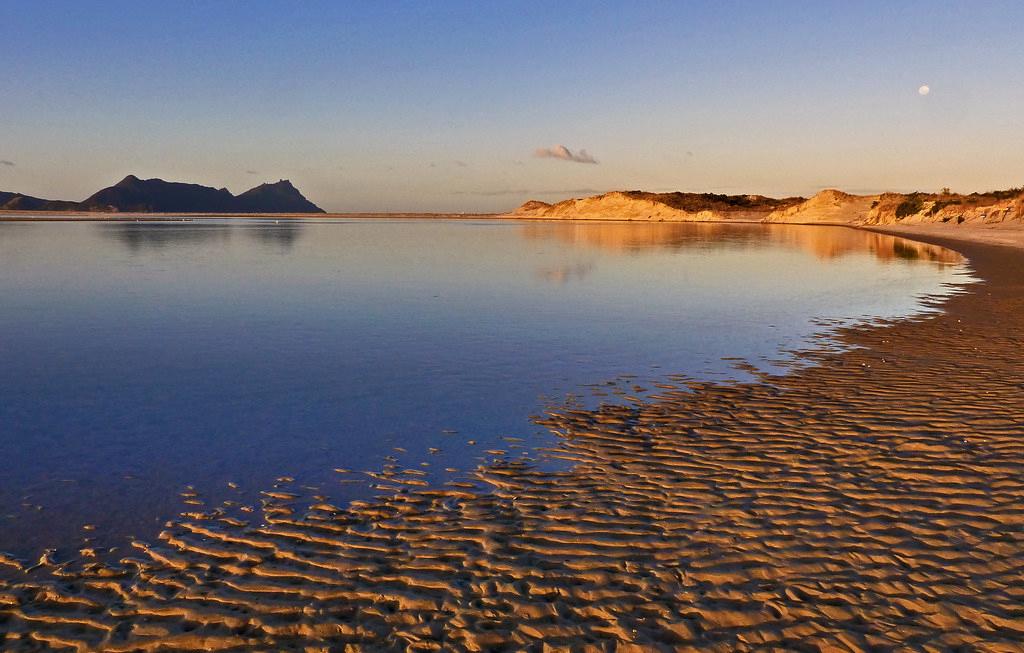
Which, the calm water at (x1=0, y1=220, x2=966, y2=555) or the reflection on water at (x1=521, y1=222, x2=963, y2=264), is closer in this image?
the calm water at (x1=0, y1=220, x2=966, y2=555)

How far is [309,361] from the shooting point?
46.4 ft

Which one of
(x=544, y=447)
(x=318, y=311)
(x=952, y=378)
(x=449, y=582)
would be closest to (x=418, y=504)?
(x=449, y=582)

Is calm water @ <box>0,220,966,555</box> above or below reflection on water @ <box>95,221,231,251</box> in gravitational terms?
below

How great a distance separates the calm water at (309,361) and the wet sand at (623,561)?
3.33ft

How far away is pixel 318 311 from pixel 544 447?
541 inches

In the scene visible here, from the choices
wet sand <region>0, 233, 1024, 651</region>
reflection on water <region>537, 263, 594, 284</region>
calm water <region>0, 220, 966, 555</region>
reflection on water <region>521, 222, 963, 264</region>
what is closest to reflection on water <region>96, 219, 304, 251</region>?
reflection on water <region>537, 263, 594, 284</region>

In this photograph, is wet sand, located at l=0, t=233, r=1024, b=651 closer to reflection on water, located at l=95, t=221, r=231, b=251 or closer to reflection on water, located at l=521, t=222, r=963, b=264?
reflection on water, located at l=521, t=222, r=963, b=264

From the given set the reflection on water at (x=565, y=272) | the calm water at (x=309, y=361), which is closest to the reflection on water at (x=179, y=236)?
the reflection on water at (x=565, y=272)

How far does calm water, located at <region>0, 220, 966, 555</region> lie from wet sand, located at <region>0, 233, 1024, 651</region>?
3.33ft

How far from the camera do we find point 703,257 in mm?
45906

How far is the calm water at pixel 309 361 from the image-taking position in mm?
8219

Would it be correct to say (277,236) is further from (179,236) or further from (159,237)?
(159,237)

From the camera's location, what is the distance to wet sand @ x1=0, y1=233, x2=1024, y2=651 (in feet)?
16.3

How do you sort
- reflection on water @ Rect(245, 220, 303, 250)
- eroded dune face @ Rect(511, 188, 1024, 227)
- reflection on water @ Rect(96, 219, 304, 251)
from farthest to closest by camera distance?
eroded dune face @ Rect(511, 188, 1024, 227) → reflection on water @ Rect(245, 220, 303, 250) → reflection on water @ Rect(96, 219, 304, 251)
